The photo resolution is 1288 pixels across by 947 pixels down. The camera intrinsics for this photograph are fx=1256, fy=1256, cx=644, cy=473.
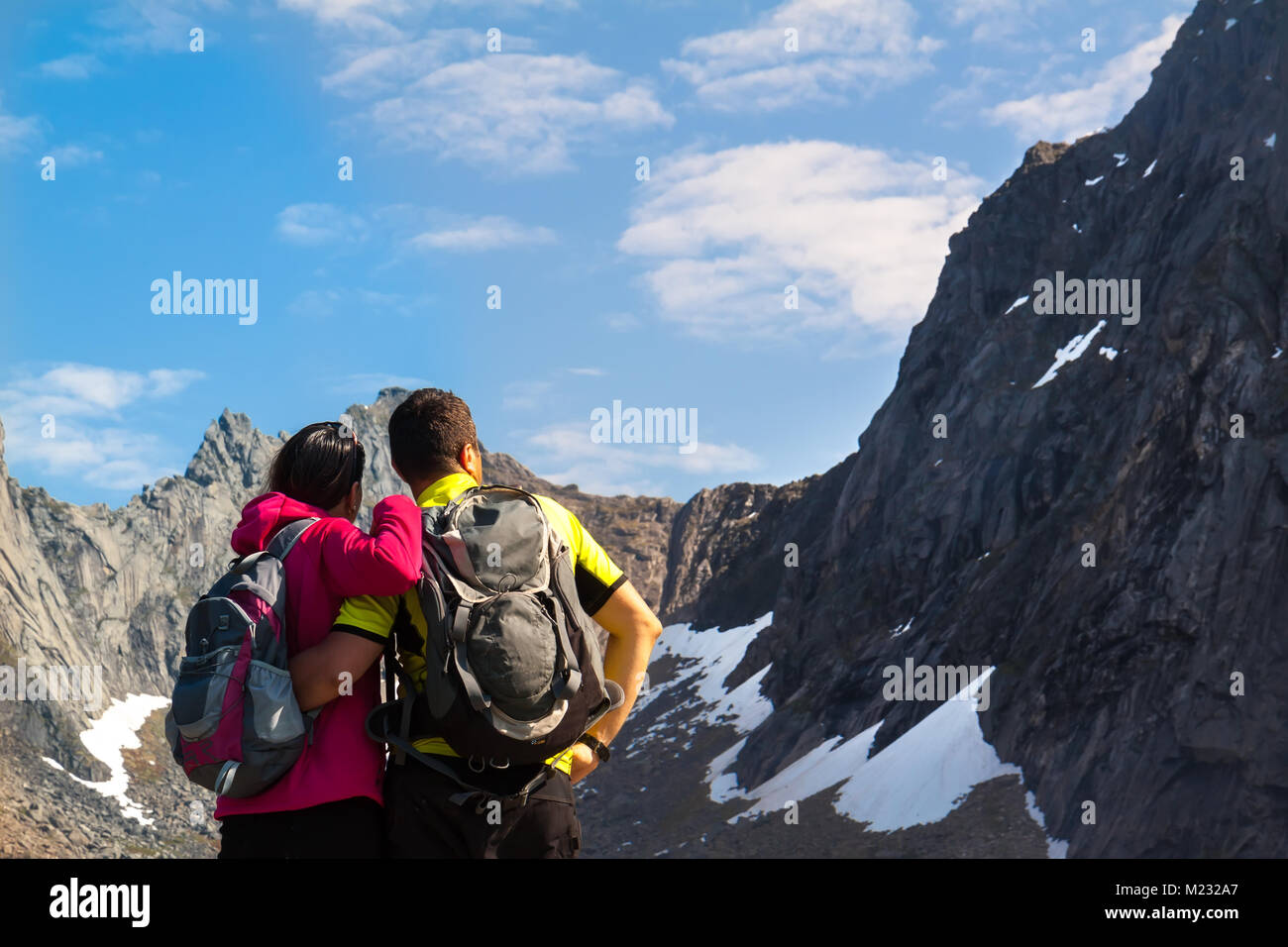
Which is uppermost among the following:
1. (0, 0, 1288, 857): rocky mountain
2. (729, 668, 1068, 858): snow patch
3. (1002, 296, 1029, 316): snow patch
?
(1002, 296, 1029, 316): snow patch

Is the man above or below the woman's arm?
below

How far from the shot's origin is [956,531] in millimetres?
130500

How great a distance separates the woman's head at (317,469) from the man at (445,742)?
386 millimetres

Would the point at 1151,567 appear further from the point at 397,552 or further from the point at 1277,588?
the point at 397,552

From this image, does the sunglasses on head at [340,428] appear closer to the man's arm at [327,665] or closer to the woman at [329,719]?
the woman at [329,719]

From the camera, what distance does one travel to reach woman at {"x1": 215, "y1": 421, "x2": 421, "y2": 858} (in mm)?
5844

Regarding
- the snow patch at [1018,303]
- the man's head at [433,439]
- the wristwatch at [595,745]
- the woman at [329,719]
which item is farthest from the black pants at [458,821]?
the snow patch at [1018,303]

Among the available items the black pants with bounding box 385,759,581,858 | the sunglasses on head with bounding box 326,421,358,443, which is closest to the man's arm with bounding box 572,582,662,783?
the black pants with bounding box 385,759,581,858

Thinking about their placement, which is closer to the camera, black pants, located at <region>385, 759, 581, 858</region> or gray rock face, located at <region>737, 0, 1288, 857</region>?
black pants, located at <region>385, 759, 581, 858</region>

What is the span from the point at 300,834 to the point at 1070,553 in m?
103

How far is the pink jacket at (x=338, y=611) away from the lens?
19.2 ft

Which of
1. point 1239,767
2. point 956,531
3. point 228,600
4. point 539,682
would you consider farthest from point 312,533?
point 956,531

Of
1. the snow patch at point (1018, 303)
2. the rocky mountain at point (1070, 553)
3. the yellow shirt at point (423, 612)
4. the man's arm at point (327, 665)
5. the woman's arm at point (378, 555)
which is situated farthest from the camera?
the snow patch at point (1018, 303)

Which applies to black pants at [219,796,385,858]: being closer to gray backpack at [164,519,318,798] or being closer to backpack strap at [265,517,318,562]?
gray backpack at [164,519,318,798]
